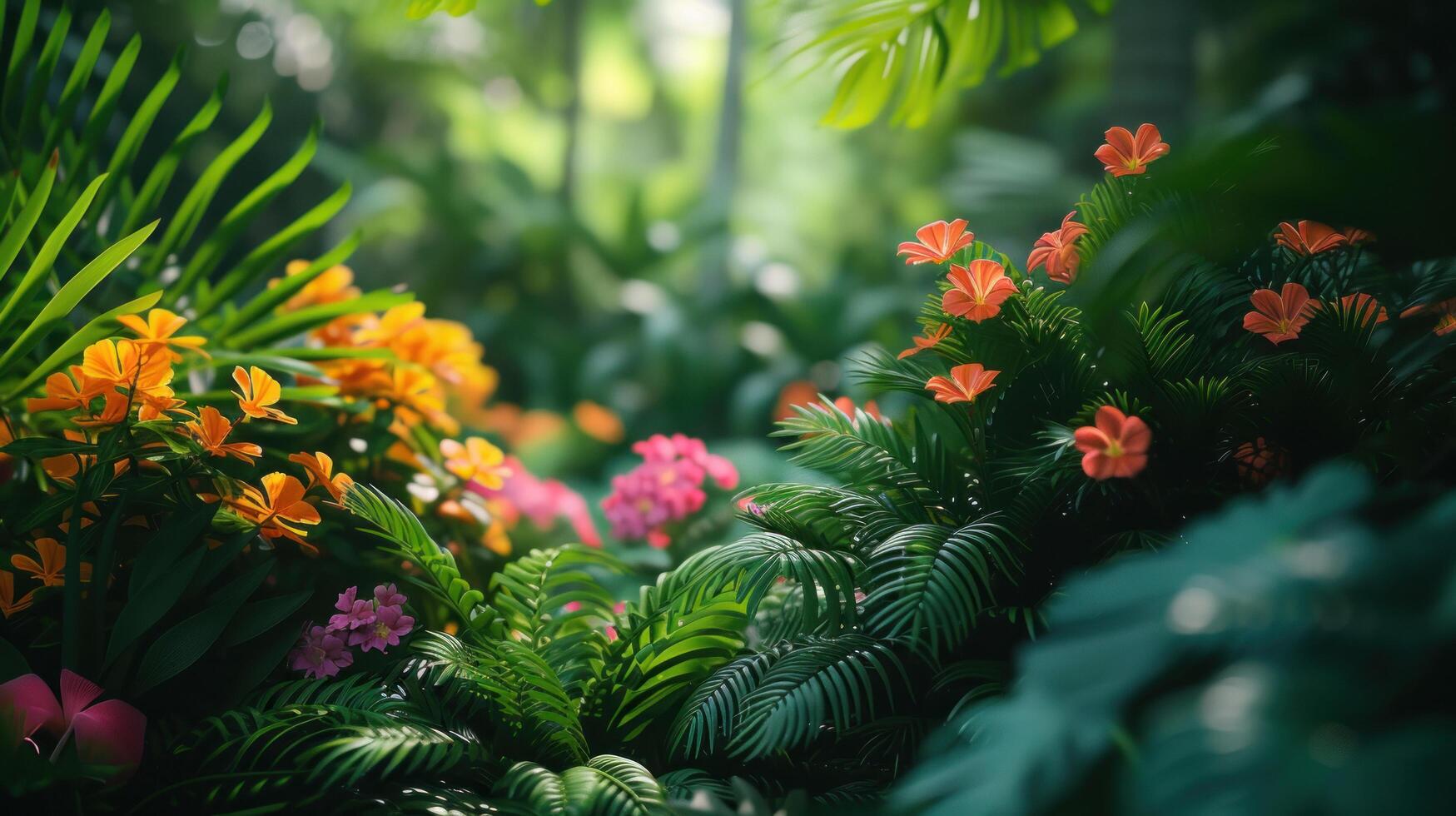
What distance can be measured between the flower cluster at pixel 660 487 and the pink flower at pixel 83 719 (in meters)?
0.84

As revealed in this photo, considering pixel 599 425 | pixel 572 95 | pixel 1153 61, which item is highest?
pixel 572 95

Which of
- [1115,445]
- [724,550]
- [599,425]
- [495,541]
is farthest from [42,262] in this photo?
[599,425]

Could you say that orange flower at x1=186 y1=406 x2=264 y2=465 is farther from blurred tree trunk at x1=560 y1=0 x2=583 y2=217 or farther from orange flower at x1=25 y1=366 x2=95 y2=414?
blurred tree trunk at x1=560 y1=0 x2=583 y2=217

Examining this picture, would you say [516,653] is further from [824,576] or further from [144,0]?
[144,0]

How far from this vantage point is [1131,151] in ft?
3.50

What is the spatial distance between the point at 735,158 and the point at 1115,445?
166 inches

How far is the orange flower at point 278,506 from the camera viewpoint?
100 centimetres

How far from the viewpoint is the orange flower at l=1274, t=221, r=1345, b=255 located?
104 cm

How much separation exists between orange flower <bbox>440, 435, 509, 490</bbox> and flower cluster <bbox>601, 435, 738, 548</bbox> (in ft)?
1.07

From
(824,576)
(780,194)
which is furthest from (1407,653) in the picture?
(780,194)

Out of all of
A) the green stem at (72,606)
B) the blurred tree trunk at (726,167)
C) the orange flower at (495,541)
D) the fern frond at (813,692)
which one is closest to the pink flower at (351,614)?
the green stem at (72,606)

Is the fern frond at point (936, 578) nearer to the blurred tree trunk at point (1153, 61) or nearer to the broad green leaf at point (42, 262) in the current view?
the broad green leaf at point (42, 262)

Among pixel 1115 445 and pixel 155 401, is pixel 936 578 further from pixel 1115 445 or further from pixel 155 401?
pixel 155 401

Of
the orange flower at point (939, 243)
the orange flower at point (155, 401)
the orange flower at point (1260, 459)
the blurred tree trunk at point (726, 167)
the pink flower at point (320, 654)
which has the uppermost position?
the blurred tree trunk at point (726, 167)
